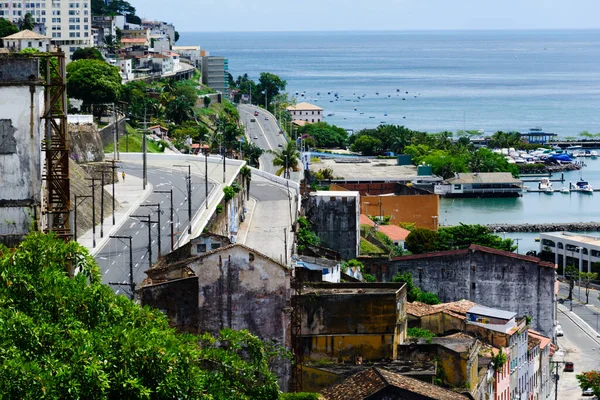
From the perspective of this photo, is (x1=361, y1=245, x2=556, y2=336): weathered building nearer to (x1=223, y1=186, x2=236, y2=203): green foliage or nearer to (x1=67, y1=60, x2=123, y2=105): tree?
(x1=223, y1=186, x2=236, y2=203): green foliage

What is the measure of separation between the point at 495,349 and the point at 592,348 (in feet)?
56.0

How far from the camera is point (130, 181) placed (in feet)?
209

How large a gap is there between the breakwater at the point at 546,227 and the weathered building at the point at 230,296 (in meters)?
69.0

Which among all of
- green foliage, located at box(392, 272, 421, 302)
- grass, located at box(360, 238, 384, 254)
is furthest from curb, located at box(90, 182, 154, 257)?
green foliage, located at box(392, 272, 421, 302)

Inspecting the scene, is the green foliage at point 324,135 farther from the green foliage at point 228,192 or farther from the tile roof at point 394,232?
the green foliage at point 228,192

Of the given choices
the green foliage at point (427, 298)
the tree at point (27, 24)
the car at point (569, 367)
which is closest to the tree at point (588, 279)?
the car at point (569, 367)

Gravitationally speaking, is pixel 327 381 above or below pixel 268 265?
below

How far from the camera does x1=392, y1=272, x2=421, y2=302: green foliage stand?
54500 millimetres

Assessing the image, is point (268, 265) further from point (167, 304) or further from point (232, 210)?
point (232, 210)

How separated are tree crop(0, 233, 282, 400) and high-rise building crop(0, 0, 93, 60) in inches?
4212

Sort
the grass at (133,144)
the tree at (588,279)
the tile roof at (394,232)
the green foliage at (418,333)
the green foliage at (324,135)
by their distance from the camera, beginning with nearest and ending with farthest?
1. the green foliage at (418,333)
2. the tile roof at (394,232)
3. the tree at (588,279)
4. the grass at (133,144)
5. the green foliage at (324,135)

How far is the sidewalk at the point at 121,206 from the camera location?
47.3 m

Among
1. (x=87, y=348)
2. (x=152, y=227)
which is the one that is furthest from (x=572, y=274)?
(x=87, y=348)

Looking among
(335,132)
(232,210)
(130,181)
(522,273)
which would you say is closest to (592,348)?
(522,273)
